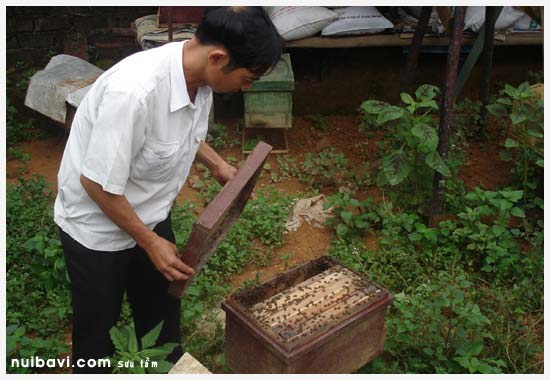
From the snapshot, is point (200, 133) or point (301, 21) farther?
point (301, 21)

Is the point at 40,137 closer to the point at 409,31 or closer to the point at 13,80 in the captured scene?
the point at 13,80

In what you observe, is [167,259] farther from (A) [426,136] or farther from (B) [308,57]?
(B) [308,57]

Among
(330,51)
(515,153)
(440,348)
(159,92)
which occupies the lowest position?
(440,348)

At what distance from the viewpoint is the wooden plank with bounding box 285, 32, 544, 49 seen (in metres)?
5.83

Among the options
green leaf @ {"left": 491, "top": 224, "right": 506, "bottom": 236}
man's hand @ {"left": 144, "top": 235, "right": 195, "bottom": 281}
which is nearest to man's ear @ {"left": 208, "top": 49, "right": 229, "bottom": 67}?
man's hand @ {"left": 144, "top": 235, "right": 195, "bottom": 281}

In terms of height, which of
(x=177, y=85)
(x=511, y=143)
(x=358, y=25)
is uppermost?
(x=177, y=85)

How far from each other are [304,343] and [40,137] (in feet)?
13.3

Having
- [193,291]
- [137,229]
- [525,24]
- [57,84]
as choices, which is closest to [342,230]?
[193,291]

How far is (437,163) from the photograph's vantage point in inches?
170

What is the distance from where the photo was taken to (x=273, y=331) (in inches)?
107

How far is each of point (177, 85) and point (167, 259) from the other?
655 mm

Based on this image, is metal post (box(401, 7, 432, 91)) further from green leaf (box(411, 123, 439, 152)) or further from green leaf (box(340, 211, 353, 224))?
green leaf (box(340, 211, 353, 224))

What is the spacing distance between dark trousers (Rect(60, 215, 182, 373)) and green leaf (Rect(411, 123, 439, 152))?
1995 millimetres

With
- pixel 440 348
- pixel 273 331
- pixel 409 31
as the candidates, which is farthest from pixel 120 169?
pixel 409 31
